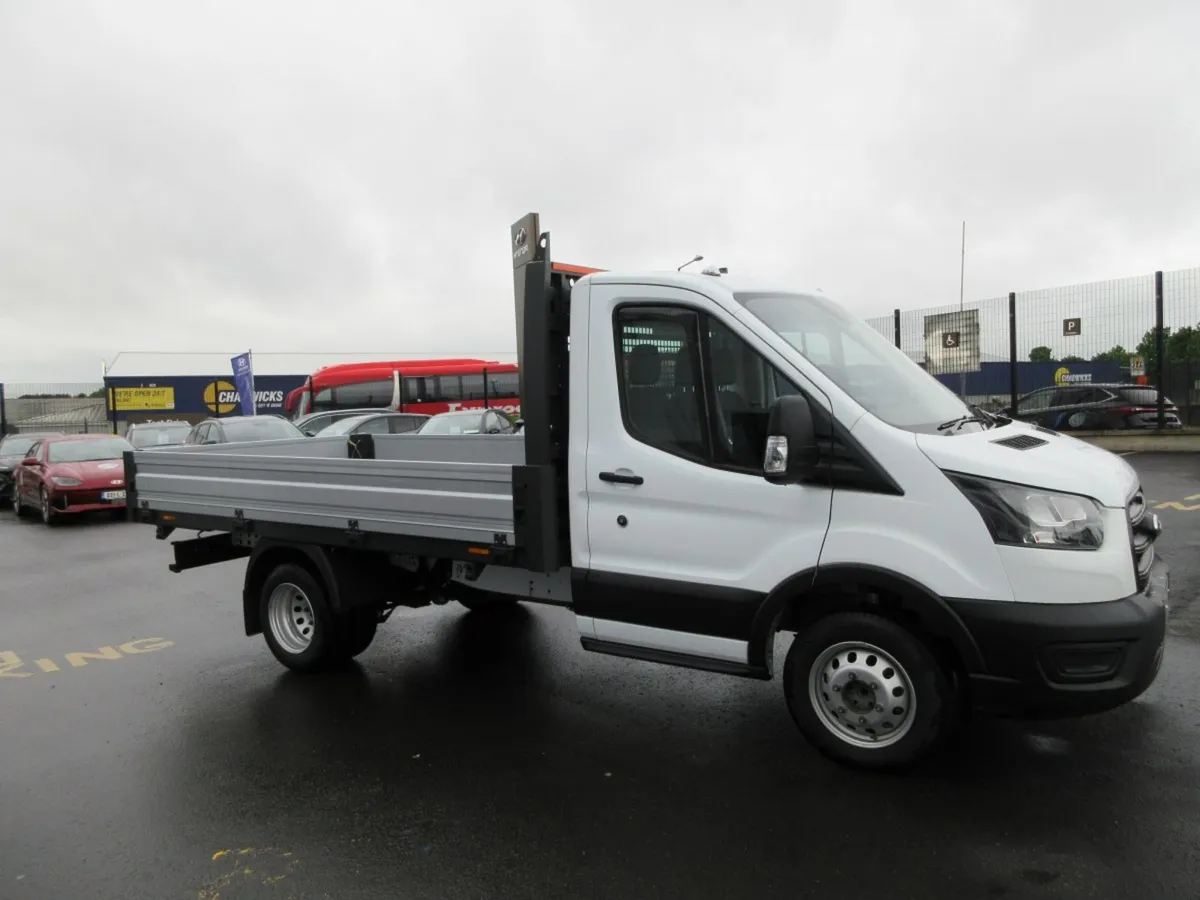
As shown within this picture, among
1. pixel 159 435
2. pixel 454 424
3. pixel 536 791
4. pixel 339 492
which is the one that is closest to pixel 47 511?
pixel 454 424

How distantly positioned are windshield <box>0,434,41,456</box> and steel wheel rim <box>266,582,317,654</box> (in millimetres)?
16110

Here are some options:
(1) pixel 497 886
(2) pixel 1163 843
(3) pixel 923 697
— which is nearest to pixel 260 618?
(1) pixel 497 886

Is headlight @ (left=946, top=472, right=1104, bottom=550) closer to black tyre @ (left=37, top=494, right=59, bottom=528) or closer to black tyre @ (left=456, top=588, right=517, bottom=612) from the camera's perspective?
black tyre @ (left=456, top=588, right=517, bottom=612)

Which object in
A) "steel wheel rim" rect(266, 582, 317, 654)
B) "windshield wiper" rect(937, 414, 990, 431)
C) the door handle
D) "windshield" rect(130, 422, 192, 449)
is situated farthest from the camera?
"windshield" rect(130, 422, 192, 449)

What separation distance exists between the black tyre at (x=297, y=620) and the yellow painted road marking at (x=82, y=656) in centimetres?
137

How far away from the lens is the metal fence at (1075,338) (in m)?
15.9

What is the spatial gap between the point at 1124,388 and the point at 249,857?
1878 centimetres

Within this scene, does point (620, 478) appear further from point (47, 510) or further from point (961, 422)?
point (47, 510)

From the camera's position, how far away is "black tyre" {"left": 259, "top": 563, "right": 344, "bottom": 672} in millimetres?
5562

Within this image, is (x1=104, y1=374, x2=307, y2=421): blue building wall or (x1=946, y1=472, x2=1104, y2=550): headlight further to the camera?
(x1=104, y1=374, x2=307, y2=421): blue building wall

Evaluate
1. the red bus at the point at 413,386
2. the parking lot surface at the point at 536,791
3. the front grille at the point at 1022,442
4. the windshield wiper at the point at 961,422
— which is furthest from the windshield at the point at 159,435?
the front grille at the point at 1022,442

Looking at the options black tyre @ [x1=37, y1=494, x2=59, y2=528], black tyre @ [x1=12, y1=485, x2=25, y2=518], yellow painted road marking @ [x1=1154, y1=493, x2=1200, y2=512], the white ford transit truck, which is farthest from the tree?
black tyre @ [x1=12, y1=485, x2=25, y2=518]

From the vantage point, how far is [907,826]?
11.4ft

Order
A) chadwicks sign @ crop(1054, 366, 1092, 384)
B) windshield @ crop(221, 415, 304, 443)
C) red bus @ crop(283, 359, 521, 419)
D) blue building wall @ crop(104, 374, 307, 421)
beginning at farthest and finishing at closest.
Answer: chadwicks sign @ crop(1054, 366, 1092, 384) < blue building wall @ crop(104, 374, 307, 421) < red bus @ crop(283, 359, 521, 419) < windshield @ crop(221, 415, 304, 443)
